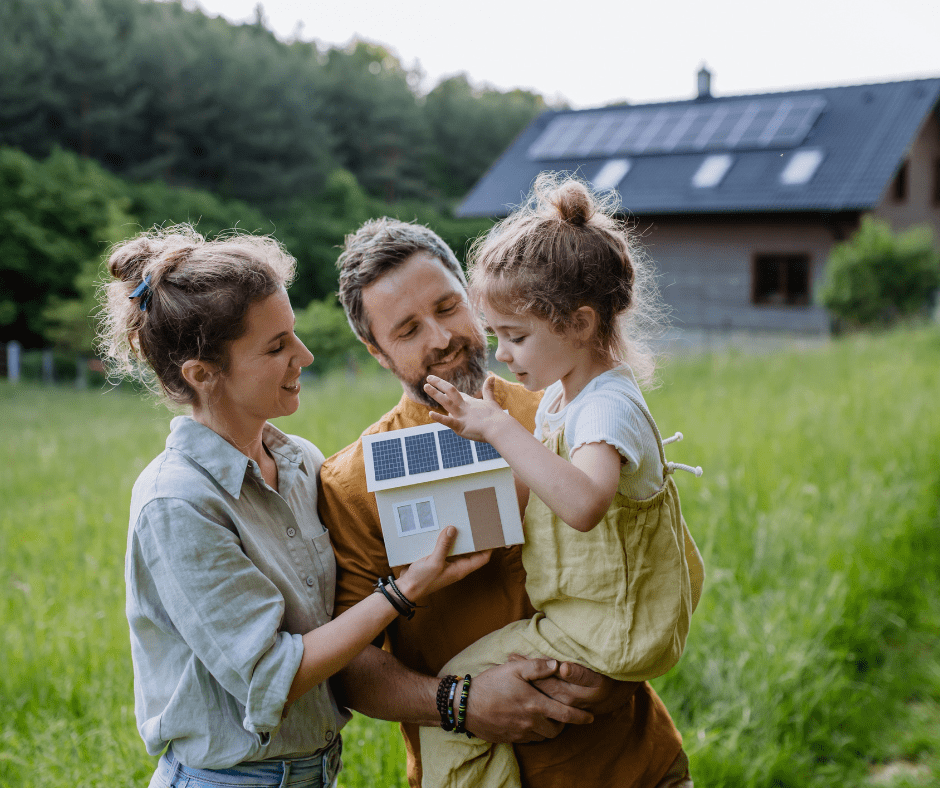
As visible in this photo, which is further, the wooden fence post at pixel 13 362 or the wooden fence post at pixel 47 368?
the wooden fence post at pixel 47 368

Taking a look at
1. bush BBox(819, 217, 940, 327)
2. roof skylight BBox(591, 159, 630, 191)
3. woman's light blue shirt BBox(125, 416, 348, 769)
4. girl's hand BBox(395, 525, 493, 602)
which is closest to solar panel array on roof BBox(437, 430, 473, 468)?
girl's hand BBox(395, 525, 493, 602)

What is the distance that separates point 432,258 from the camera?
2.00m

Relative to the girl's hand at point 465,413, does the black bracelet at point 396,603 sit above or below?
below

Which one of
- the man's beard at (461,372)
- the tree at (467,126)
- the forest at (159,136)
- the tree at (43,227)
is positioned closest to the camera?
the man's beard at (461,372)

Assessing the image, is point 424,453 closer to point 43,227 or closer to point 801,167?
point 801,167

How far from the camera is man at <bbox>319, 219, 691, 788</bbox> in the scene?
62.7 inches

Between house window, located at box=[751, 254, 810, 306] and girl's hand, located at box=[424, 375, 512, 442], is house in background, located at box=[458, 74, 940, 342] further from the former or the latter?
girl's hand, located at box=[424, 375, 512, 442]

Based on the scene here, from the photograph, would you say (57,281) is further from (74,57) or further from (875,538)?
(875,538)

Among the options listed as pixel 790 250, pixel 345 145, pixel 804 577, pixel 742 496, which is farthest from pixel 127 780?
pixel 345 145

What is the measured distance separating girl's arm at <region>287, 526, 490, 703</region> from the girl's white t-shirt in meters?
0.36

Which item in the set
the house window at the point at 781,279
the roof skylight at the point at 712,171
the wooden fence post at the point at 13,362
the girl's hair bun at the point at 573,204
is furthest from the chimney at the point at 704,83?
the girl's hair bun at the point at 573,204

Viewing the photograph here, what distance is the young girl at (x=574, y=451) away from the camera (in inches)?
59.2

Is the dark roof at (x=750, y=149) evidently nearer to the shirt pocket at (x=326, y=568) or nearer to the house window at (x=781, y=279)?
the house window at (x=781, y=279)

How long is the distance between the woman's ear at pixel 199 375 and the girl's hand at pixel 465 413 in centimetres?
41
